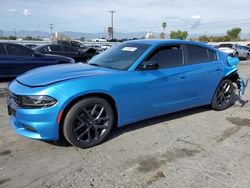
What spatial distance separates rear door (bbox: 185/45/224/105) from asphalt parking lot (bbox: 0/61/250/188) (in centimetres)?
69

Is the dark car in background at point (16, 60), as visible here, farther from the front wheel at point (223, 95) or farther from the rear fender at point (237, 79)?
the rear fender at point (237, 79)

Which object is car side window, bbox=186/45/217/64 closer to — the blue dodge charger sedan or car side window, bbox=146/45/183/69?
the blue dodge charger sedan

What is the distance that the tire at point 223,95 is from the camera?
5961 mm

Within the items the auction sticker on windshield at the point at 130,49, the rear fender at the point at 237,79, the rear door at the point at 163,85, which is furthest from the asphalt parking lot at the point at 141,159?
the rear fender at the point at 237,79

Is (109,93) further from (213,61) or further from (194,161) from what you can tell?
(213,61)

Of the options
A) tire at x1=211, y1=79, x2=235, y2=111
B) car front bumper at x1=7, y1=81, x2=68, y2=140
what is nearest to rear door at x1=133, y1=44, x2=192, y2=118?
tire at x1=211, y1=79, x2=235, y2=111

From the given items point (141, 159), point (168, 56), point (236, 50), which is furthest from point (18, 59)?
point (236, 50)

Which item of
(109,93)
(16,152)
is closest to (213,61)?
(109,93)

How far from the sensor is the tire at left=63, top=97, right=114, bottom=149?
3816 mm

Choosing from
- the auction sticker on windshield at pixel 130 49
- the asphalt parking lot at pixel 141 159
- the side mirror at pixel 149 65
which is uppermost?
the auction sticker on windshield at pixel 130 49

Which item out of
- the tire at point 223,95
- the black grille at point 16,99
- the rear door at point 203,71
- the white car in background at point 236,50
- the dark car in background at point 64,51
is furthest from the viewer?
the white car in background at point 236,50

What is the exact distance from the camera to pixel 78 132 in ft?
13.0

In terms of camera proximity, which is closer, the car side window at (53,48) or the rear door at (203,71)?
the rear door at (203,71)

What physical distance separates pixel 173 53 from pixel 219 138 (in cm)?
167
